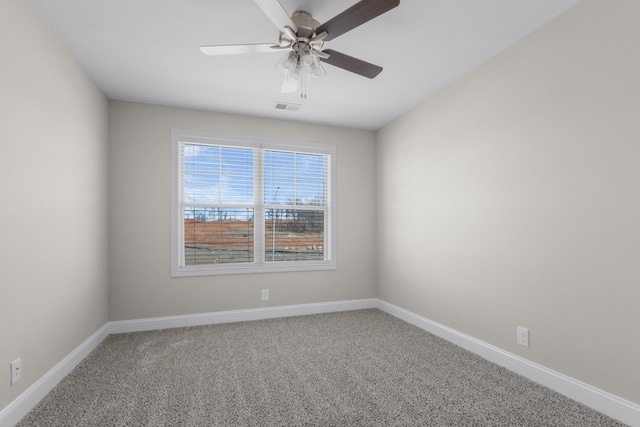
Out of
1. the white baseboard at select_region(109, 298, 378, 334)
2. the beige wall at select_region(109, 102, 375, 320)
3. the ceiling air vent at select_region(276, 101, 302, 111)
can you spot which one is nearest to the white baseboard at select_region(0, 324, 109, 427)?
the white baseboard at select_region(109, 298, 378, 334)

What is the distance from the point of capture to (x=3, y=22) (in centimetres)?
175

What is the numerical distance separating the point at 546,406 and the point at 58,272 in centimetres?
342

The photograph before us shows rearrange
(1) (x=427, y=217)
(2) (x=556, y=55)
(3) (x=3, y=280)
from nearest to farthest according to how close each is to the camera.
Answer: (3) (x=3, y=280) → (2) (x=556, y=55) → (1) (x=427, y=217)

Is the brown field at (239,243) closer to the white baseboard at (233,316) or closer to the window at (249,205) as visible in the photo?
the window at (249,205)

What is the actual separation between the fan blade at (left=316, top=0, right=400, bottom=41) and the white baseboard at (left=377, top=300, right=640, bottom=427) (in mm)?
2523

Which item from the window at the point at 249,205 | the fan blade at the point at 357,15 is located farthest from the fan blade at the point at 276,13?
the window at the point at 249,205

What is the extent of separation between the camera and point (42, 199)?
2129mm

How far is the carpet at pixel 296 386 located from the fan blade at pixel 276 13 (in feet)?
7.48

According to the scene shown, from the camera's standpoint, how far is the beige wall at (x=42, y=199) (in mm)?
1787

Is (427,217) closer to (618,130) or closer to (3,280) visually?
(618,130)

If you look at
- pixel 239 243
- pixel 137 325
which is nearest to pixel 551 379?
pixel 239 243

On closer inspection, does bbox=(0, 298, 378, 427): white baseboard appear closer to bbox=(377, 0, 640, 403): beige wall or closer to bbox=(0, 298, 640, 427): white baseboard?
bbox=(0, 298, 640, 427): white baseboard

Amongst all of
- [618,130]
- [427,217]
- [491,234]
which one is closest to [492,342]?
[491,234]

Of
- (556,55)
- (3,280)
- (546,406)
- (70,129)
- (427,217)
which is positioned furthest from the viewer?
(427,217)
